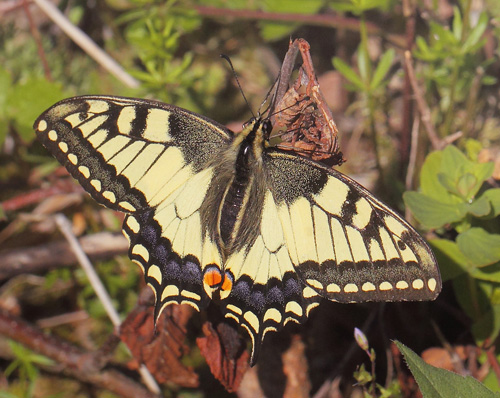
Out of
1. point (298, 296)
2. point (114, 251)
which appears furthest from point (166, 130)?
point (114, 251)

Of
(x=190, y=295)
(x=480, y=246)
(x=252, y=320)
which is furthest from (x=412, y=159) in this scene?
(x=190, y=295)

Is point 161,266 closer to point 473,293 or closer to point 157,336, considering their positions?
point 157,336

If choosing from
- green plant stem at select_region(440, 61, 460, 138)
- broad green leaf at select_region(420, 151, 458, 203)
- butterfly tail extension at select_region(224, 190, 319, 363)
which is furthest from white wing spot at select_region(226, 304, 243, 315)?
green plant stem at select_region(440, 61, 460, 138)

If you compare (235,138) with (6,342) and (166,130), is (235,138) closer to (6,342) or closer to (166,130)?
(166,130)

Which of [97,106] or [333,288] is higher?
[97,106]

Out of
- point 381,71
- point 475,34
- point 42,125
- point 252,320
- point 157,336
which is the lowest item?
point 157,336

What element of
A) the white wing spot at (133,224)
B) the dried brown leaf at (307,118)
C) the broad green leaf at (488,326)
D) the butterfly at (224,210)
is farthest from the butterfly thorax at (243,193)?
the broad green leaf at (488,326)

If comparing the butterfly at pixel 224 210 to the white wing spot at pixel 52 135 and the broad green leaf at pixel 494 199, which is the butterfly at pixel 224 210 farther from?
the broad green leaf at pixel 494 199
